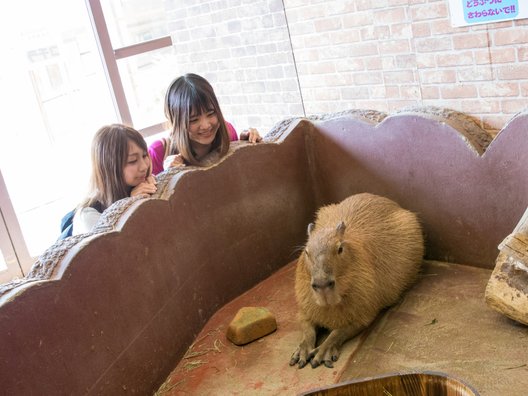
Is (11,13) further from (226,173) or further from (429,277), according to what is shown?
(429,277)

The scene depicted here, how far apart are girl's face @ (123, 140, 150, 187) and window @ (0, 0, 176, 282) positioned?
238cm

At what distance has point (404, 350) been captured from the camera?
9.09ft

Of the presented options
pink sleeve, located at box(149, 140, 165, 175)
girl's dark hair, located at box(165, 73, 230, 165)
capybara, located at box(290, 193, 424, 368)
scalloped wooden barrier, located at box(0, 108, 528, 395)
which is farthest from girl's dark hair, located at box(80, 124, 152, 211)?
Result: capybara, located at box(290, 193, 424, 368)

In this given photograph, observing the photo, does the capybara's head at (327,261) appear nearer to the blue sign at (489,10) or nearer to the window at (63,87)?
the blue sign at (489,10)

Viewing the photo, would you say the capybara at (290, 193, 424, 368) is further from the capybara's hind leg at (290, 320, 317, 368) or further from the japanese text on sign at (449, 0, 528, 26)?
the japanese text on sign at (449, 0, 528, 26)

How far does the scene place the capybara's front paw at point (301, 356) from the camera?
2824 mm

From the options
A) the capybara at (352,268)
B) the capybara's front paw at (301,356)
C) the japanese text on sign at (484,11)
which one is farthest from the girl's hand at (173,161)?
the japanese text on sign at (484,11)

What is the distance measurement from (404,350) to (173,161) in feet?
5.29

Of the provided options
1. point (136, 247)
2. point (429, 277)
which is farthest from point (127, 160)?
point (429, 277)

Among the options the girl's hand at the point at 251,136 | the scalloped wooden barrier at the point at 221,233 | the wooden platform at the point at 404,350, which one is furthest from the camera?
the girl's hand at the point at 251,136

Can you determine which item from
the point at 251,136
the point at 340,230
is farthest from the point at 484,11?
the point at 251,136

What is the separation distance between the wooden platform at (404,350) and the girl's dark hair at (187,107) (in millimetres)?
957

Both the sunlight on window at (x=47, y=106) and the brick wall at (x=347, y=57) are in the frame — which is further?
the sunlight on window at (x=47, y=106)

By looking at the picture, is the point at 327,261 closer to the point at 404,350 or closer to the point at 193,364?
the point at 404,350
